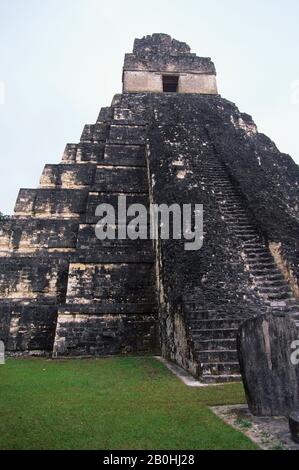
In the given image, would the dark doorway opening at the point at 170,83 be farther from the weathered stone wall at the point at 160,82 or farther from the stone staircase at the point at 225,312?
the stone staircase at the point at 225,312

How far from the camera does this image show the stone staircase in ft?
18.4

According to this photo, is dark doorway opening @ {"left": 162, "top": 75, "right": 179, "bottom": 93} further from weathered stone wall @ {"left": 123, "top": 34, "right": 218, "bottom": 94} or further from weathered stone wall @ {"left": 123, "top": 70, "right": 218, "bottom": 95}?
weathered stone wall @ {"left": 123, "top": 70, "right": 218, "bottom": 95}

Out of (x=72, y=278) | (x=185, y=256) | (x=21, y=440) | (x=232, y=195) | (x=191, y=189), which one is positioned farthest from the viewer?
(x=232, y=195)

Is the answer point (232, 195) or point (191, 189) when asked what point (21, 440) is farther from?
point (232, 195)

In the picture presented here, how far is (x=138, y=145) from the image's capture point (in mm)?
12945

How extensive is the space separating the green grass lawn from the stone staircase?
1.47 feet

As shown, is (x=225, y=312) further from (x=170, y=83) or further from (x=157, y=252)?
(x=170, y=83)

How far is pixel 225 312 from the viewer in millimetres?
6398

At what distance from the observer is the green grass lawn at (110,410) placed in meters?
3.15

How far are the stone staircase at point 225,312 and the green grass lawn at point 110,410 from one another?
448 mm

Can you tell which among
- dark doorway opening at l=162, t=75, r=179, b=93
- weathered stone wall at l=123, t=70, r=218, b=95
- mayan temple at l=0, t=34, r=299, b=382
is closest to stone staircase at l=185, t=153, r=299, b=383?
mayan temple at l=0, t=34, r=299, b=382
